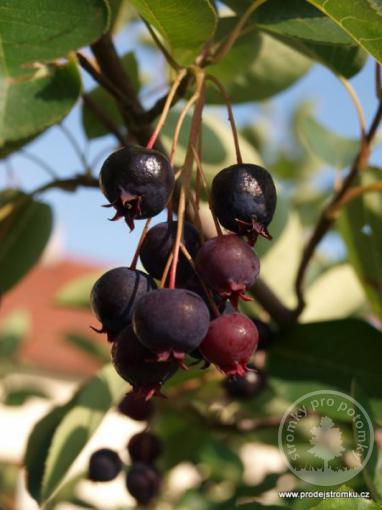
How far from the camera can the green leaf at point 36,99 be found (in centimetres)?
83

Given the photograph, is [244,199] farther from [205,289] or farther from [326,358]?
[326,358]

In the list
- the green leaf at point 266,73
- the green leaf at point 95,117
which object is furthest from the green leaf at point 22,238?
the green leaf at point 266,73

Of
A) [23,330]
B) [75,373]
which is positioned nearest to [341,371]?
[23,330]

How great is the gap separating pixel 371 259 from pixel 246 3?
0.50m

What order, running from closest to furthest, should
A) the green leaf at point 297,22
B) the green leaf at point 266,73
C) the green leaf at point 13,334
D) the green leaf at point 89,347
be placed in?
the green leaf at point 297,22
the green leaf at point 266,73
the green leaf at point 89,347
the green leaf at point 13,334

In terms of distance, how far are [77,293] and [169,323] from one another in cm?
140

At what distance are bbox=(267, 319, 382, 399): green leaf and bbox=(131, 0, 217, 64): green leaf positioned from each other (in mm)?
503

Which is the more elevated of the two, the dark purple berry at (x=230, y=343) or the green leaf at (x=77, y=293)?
the dark purple berry at (x=230, y=343)

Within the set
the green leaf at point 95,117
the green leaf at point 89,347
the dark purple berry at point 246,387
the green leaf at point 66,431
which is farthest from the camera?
the green leaf at point 89,347

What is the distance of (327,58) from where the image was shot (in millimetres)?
1121

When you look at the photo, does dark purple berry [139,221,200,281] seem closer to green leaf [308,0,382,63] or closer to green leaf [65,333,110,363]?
green leaf [308,0,382,63]

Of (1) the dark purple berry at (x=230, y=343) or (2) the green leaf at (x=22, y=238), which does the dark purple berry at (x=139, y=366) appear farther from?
(2) the green leaf at (x=22, y=238)

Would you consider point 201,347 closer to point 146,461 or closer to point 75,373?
point 146,461

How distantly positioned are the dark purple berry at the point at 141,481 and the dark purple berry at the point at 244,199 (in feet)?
2.32
